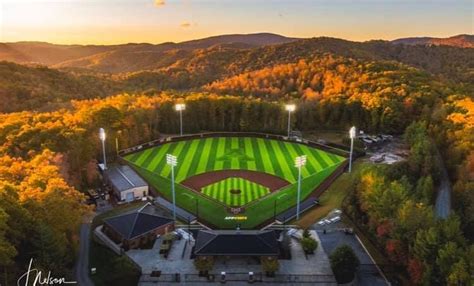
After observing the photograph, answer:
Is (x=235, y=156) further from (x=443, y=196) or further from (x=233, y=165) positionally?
(x=443, y=196)

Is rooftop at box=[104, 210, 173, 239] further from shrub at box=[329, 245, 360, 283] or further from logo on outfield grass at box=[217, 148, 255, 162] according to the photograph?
logo on outfield grass at box=[217, 148, 255, 162]

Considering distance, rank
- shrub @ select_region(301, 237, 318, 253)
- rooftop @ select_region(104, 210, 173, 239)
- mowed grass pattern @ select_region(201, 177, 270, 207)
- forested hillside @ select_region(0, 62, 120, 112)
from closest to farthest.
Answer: shrub @ select_region(301, 237, 318, 253)
rooftop @ select_region(104, 210, 173, 239)
mowed grass pattern @ select_region(201, 177, 270, 207)
forested hillside @ select_region(0, 62, 120, 112)

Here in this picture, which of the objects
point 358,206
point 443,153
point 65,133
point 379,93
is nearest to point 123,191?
point 65,133

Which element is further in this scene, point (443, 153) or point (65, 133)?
point (443, 153)

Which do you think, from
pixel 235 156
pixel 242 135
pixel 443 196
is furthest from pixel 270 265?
pixel 242 135

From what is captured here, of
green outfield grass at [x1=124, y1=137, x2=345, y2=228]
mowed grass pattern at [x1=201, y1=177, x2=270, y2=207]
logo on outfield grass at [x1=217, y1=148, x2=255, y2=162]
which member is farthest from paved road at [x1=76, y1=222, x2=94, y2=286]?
logo on outfield grass at [x1=217, y1=148, x2=255, y2=162]

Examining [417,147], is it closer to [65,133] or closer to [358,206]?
[358,206]

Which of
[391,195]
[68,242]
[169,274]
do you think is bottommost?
[169,274]
